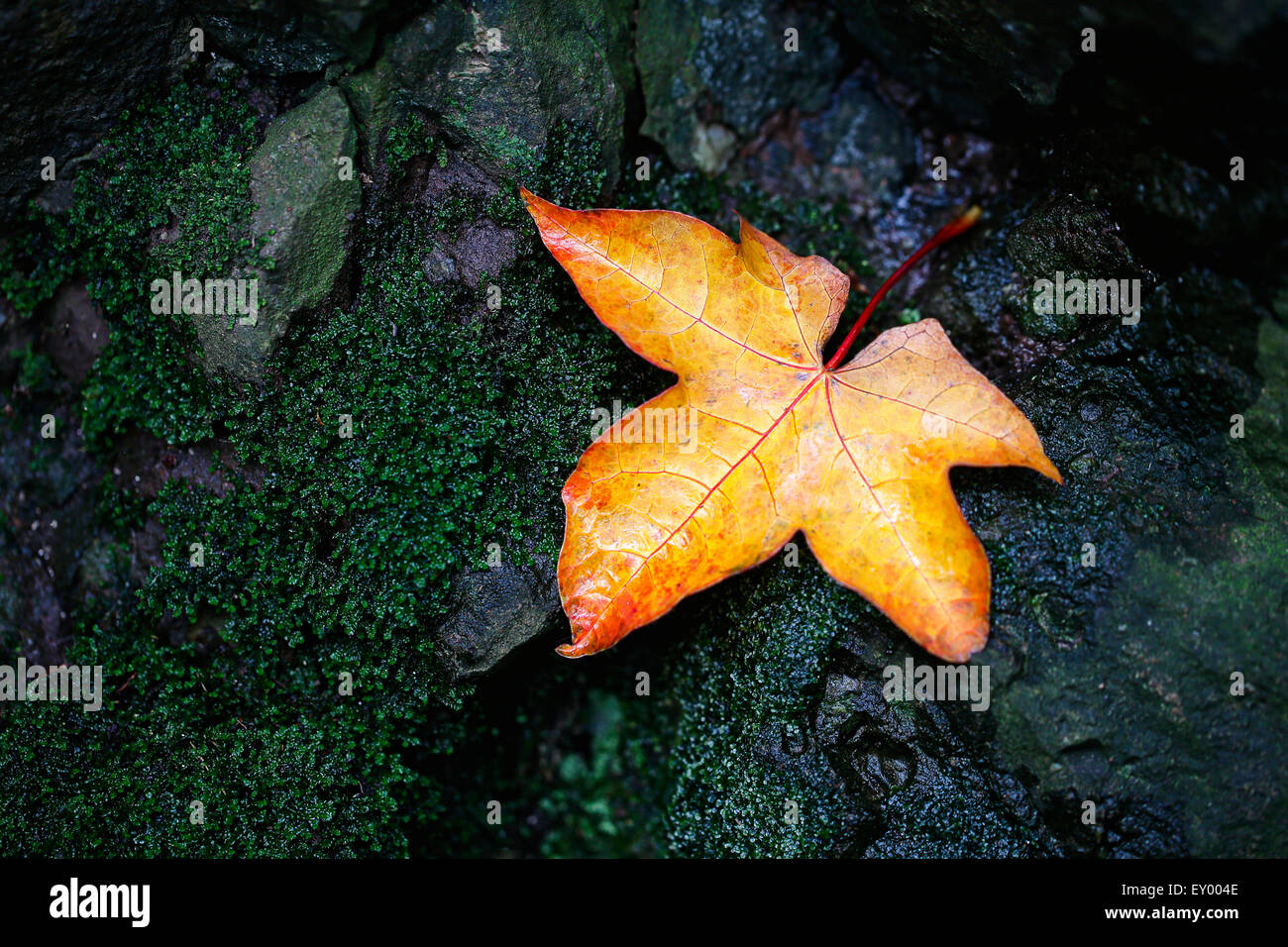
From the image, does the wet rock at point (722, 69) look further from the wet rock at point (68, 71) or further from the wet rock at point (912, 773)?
the wet rock at point (912, 773)

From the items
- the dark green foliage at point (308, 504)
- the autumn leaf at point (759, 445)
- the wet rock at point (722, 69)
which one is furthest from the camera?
the wet rock at point (722, 69)

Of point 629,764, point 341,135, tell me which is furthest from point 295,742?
point 341,135

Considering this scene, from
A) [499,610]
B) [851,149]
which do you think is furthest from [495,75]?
[499,610]

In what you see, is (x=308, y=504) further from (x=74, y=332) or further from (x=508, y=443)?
(x=74, y=332)

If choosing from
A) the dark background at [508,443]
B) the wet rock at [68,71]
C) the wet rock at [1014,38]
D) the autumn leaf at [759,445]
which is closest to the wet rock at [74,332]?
the dark background at [508,443]

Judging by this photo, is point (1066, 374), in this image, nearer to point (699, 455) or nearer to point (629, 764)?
point (699, 455)
